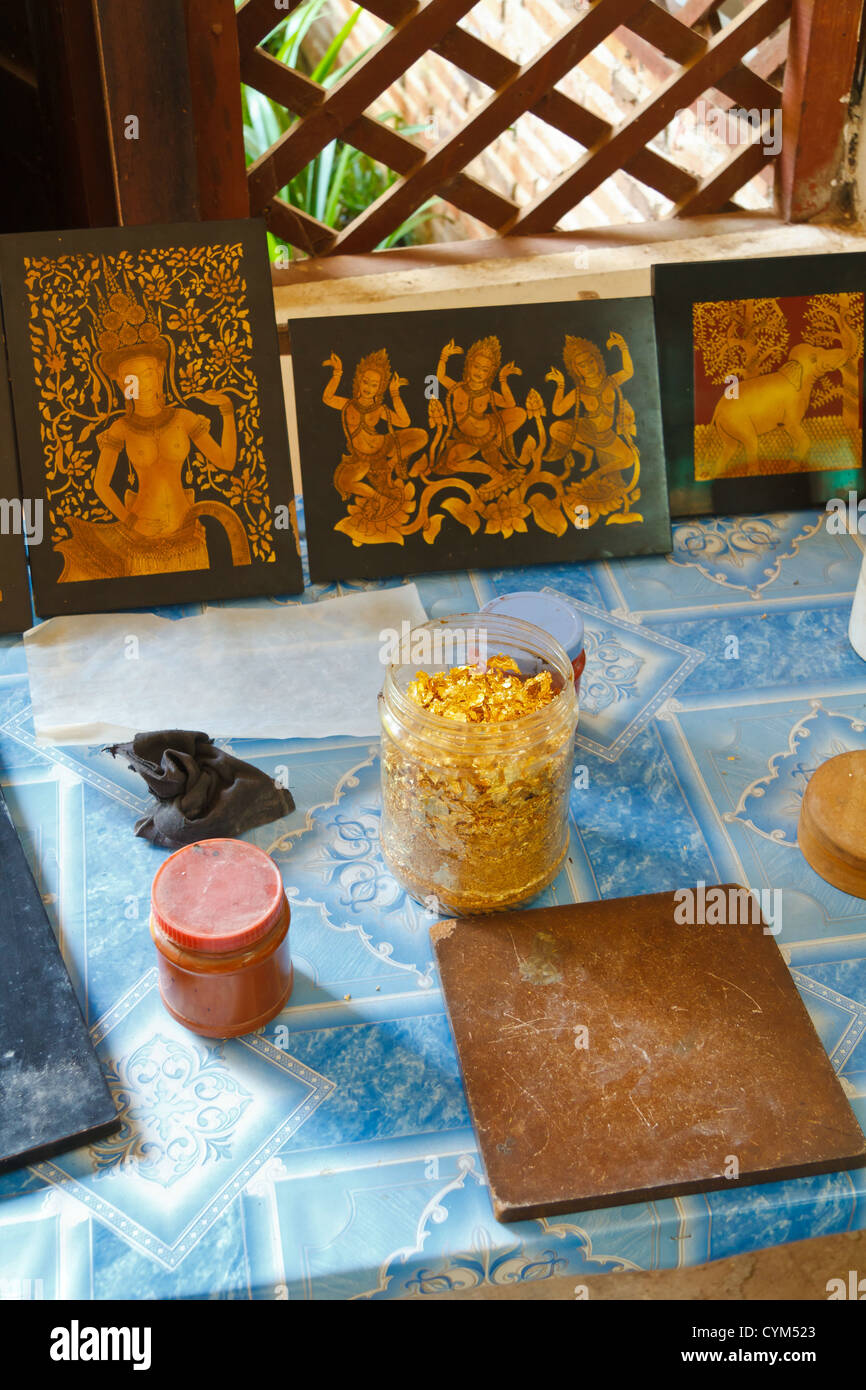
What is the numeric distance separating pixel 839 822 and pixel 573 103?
111cm

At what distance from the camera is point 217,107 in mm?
1575

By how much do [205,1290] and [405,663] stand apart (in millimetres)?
556

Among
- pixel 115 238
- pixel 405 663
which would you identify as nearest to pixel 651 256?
pixel 115 238

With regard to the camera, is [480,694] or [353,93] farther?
[353,93]

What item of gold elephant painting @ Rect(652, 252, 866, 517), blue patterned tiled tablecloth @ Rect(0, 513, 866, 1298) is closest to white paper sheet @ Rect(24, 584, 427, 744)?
blue patterned tiled tablecloth @ Rect(0, 513, 866, 1298)

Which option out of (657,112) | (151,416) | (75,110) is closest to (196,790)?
A: (151,416)

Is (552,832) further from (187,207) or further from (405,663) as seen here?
(187,207)

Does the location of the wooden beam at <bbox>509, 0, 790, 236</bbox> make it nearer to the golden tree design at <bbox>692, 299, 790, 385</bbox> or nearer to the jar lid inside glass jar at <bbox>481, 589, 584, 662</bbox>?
the golden tree design at <bbox>692, 299, 790, 385</bbox>

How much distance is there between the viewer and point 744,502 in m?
1.63

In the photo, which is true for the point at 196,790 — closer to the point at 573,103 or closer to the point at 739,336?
the point at 739,336

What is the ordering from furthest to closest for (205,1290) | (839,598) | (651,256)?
(651,256) → (839,598) → (205,1290)

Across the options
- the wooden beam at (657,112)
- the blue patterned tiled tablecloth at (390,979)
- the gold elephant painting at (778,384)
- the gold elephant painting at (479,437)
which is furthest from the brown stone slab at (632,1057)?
the wooden beam at (657,112)

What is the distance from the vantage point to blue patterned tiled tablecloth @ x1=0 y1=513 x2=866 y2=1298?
936mm

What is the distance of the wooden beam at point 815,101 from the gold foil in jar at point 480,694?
107 cm
